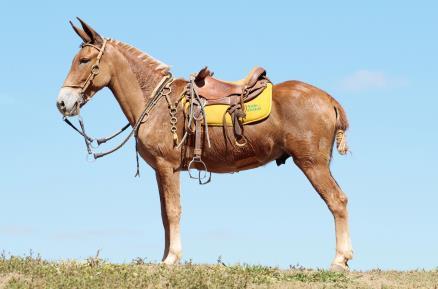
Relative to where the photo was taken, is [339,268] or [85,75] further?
A: [85,75]

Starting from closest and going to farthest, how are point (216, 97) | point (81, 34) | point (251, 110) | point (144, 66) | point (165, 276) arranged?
point (165, 276) → point (251, 110) → point (216, 97) → point (81, 34) → point (144, 66)

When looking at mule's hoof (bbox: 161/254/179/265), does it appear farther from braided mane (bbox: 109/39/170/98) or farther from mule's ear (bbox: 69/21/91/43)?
mule's ear (bbox: 69/21/91/43)

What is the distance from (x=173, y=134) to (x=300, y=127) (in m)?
2.35

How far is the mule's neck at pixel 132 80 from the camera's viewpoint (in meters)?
14.3

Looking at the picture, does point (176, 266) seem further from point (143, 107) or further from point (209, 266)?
point (143, 107)

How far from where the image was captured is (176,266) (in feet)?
41.9

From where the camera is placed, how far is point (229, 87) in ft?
47.0

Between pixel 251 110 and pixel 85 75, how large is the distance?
10.7 feet

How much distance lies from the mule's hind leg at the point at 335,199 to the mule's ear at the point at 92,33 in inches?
179

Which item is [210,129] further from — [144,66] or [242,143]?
[144,66]

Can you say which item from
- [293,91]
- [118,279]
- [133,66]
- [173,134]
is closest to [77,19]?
[133,66]

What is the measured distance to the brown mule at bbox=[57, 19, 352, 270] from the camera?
13.5m

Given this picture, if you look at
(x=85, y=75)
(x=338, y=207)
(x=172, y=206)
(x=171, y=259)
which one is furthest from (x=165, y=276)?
(x=85, y=75)

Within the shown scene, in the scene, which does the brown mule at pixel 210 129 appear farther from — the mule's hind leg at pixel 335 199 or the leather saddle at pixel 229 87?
the leather saddle at pixel 229 87
